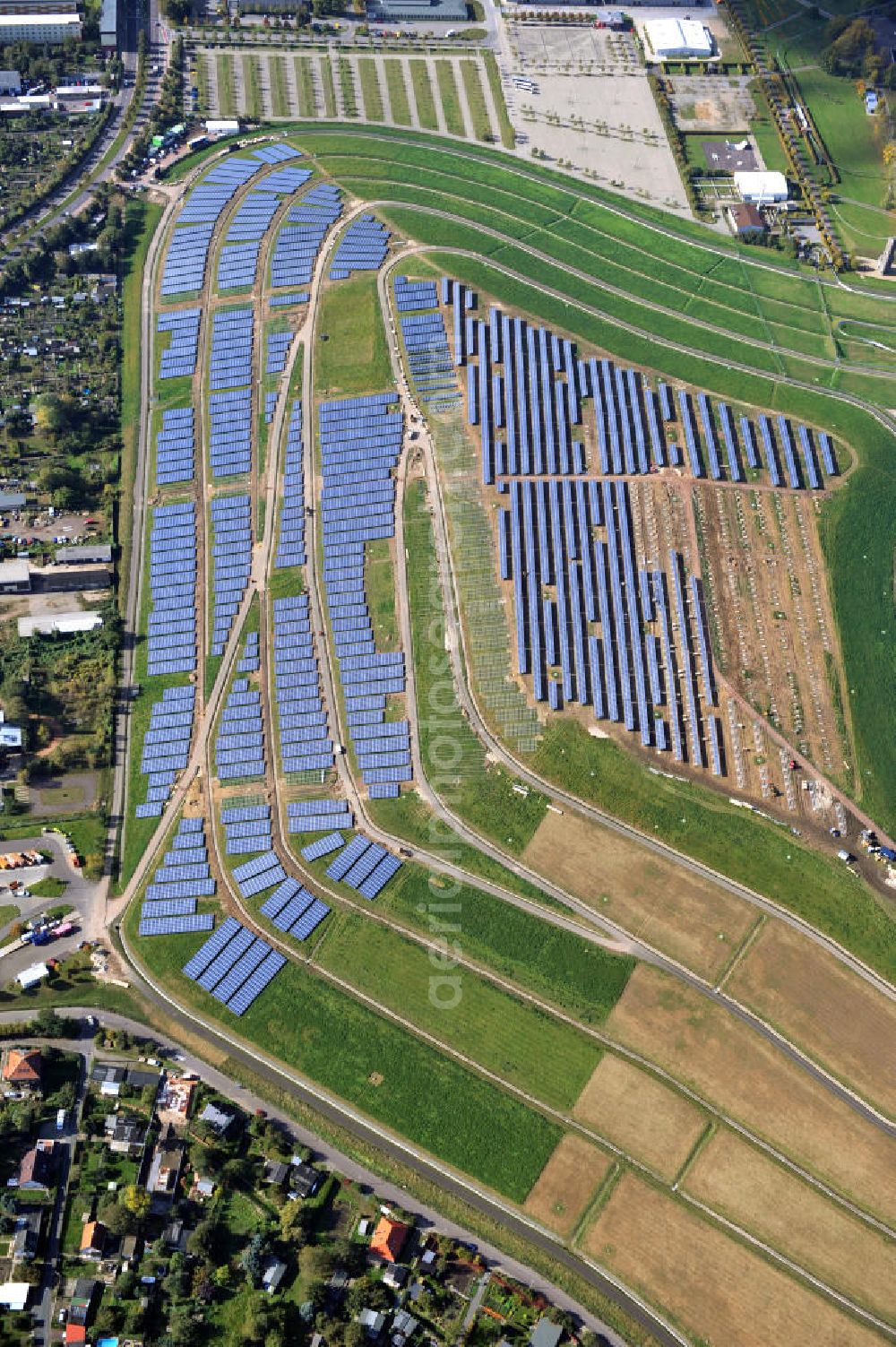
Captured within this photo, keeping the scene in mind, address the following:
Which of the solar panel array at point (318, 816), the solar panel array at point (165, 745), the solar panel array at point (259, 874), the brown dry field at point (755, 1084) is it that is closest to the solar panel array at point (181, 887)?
the solar panel array at point (259, 874)

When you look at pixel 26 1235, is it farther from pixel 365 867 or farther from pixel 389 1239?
pixel 365 867

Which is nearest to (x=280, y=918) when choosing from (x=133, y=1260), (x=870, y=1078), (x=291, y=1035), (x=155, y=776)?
(x=291, y=1035)

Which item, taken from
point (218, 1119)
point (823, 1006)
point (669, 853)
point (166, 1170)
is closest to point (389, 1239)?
point (218, 1119)

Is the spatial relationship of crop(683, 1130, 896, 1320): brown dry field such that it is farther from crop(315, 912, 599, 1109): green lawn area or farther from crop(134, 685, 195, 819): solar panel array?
crop(134, 685, 195, 819): solar panel array

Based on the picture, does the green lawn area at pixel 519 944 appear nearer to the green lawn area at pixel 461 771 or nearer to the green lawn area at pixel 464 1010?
the green lawn area at pixel 464 1010

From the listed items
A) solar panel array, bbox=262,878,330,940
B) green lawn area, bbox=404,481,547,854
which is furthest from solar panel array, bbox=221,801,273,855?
green lawn area, bbox=404,481,547,854

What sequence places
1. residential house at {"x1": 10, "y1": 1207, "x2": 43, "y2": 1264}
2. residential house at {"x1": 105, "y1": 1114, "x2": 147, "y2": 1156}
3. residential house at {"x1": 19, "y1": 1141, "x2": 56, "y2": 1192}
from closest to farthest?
residential house at {"x1": 10, "y1": 1207, "x2": 43, "y2": 1264}, residential house at {"x1": 19, "y1": 1141, "x2": 56, "y2": 1192}, residential house at {"x1": 105, "y1": 1114, "x2": 147, "y2": 1156}
